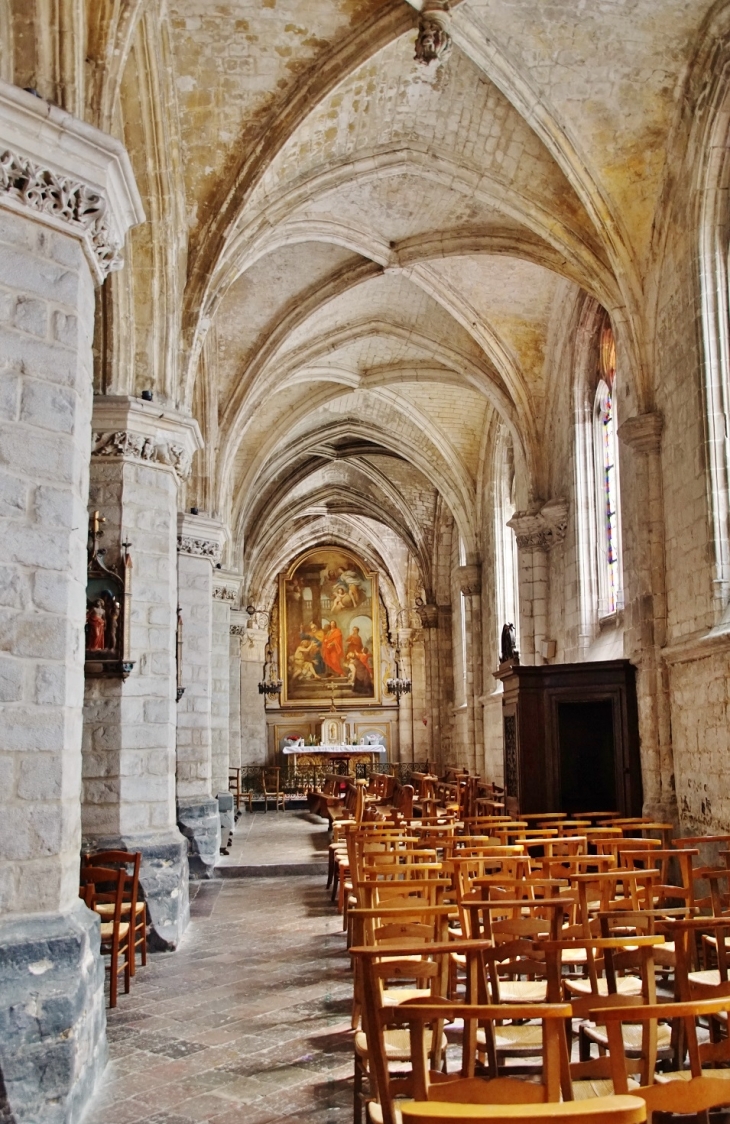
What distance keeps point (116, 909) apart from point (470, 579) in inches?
614

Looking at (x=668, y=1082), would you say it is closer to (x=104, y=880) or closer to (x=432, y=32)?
(x=104, y=880)

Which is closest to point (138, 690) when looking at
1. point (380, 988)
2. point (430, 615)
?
point (380, 988)

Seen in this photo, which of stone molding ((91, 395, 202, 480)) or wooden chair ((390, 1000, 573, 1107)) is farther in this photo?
stone molding ((91, 395, 202, 480))

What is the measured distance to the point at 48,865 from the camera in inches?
190

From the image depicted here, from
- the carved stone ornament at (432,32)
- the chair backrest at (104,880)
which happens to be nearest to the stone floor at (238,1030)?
the chair backrest at (104,880)

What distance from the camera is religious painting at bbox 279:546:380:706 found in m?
33.6

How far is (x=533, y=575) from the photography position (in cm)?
1616

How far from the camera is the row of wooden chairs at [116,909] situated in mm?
6461

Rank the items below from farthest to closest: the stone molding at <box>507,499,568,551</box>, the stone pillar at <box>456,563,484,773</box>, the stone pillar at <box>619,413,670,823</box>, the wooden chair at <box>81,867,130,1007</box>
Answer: the stone pillar at <box>456,563,484,773</box> → the stone molding at <box>507,499,568,551</box> → the stone pillar at <box>619,413,670,823</box> → the wooden chair at <box>81,867,130,1007</box>

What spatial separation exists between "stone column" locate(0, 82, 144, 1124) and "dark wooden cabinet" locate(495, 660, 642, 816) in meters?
7.55

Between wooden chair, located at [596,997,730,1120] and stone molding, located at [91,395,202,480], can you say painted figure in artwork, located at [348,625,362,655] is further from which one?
wooden chair, located at [596,997,730,1120]

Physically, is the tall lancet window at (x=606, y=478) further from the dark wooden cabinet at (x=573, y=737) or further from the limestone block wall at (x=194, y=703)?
the limestone block wall at (x=194, y=703)

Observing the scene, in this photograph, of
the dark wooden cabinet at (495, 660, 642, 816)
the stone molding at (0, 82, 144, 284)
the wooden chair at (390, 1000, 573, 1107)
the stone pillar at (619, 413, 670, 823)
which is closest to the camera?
the wooden chair at (390, 1000, 573, 1107)

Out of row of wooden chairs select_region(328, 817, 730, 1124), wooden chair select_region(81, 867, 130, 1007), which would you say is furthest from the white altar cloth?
row of wooden chairs select_region(328, 817, 730, 1124)
